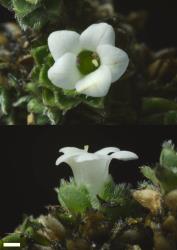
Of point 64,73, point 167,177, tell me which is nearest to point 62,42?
point 64,73

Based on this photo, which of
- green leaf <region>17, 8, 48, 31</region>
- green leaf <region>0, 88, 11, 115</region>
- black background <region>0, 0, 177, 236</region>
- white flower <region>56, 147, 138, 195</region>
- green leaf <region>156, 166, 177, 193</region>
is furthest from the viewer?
black background <region>0, 0, 177, 236</region>

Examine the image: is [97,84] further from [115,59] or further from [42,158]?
[42,158]

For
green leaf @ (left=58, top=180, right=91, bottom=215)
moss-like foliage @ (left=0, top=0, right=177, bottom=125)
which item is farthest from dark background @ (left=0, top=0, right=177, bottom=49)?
green leaf @ (left=58, top=180, right=91, bottom=215)

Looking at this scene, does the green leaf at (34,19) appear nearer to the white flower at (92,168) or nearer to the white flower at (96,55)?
the white flower at (96,55)

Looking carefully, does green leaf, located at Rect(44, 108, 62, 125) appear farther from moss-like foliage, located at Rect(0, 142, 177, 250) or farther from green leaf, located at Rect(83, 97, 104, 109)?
moss-like foliage, located at Rect(0, 142, 177, 250)

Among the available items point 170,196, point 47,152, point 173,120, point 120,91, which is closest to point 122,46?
point 120,91

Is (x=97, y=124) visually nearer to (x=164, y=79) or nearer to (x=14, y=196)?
(x=164, y=79)
